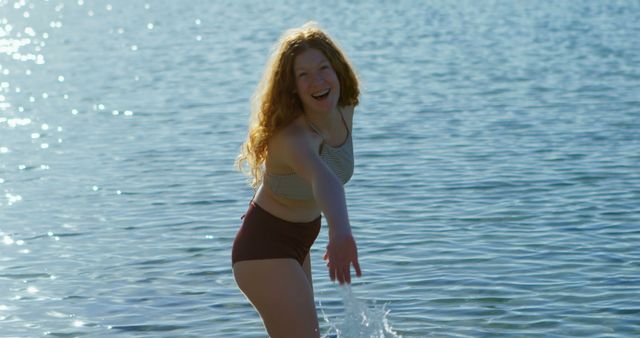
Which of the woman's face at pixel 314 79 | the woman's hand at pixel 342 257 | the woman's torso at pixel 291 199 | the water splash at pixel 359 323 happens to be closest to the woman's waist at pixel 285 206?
the woman's torso at pixel 291 199

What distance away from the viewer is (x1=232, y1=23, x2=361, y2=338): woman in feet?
17.2

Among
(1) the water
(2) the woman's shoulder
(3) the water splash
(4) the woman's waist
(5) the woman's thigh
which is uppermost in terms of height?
(2) the woman's shoulder

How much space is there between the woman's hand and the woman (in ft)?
1.69

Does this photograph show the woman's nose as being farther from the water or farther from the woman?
the water

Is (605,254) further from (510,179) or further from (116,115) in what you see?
(116,115)

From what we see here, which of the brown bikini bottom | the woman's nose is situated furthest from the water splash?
the woman's nose

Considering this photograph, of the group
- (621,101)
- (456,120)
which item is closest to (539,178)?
(456,120)

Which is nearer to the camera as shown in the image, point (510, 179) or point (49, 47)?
point (510, 179)

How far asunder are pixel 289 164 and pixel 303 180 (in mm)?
151

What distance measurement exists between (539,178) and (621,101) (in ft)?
17.4

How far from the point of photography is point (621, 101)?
17.7 m

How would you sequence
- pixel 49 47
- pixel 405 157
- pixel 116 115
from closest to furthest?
1. pixel 405 157
2. pixel 116 115
3. pixel 49 47

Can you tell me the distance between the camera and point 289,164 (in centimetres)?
516

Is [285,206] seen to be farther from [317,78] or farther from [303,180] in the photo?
[317,78]
